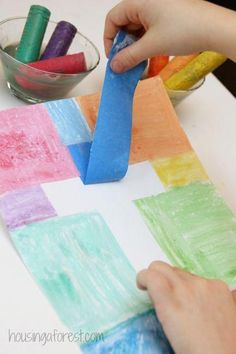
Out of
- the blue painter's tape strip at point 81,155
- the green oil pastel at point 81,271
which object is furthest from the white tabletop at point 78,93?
the blue painter's tape strip at point 81,155

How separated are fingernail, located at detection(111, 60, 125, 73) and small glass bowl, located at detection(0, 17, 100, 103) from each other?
0.06 meters

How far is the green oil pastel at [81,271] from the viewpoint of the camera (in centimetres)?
48

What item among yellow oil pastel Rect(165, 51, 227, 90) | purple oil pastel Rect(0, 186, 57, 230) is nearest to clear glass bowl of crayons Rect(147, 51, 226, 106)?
yellow oil pastel Rect(165, 51, 227, 90)

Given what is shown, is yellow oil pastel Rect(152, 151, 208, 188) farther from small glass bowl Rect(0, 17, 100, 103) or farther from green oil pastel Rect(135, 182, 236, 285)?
small glass bowl Rect(0, 17, 100, 103)

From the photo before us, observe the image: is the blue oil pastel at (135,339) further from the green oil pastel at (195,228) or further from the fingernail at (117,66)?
the fingernail at (117,66)

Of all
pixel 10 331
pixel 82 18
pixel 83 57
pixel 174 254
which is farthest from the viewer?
pixel 82 18

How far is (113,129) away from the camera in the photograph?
63 cm

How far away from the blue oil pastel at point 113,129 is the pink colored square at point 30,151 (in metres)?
0.03

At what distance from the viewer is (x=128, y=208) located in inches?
23.2

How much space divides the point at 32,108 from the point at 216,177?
27 cm

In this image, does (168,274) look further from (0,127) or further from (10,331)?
(0,127)

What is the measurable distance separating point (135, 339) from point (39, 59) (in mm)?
400

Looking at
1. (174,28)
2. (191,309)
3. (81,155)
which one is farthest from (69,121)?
(191,309)

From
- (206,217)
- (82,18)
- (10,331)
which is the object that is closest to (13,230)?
(10,331)
